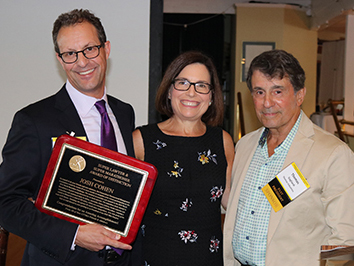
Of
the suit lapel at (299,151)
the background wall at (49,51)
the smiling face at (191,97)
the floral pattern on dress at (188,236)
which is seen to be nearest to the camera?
the suit lapel at (299,151)

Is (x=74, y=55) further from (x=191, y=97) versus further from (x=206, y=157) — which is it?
(x=206, y=157)

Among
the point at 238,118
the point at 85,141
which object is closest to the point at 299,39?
the point at 238,118

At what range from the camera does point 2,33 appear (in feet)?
8.68

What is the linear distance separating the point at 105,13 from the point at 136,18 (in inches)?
9.2

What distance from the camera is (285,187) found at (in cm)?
162

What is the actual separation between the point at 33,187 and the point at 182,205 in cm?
73

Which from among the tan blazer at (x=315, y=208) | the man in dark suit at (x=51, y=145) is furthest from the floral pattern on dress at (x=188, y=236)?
the tan blazer at (x=315, y=208)

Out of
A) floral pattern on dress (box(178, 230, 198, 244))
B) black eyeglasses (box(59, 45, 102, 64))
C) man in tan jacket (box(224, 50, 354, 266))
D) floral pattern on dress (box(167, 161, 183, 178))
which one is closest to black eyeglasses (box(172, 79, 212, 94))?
man in tan jacket (box(224, 50, 354, 266))

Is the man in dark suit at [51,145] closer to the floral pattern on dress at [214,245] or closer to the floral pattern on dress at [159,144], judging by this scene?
the floral pattern on dress at [159,144]

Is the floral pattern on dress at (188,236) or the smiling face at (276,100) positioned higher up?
the smiling face at (276,100)

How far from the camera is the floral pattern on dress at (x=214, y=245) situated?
183cm

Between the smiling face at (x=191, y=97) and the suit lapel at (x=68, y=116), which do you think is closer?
the suit lapel at (x=68, y=116)

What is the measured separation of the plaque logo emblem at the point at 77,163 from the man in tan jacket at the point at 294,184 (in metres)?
0.82

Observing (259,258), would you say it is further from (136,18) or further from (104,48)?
(136,18)
